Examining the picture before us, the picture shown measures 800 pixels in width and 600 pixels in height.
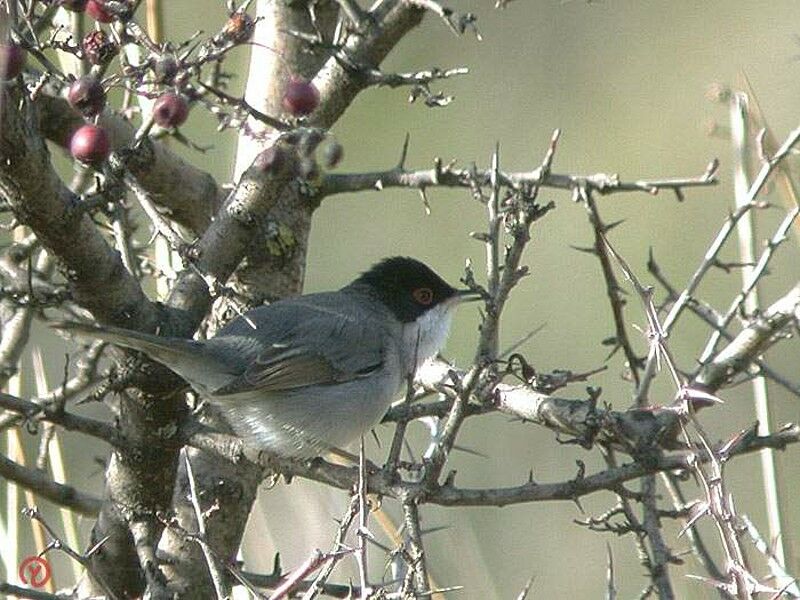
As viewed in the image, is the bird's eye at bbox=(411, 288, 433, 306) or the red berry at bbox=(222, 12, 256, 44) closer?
the red berry at bbox=(222, 12, 256, 44)

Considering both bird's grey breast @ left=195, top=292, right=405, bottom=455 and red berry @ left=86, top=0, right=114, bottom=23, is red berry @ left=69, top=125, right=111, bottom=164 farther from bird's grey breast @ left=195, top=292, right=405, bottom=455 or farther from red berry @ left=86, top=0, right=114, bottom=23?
bird's grey breast @ left=195, top=292, right=405, bottom=455

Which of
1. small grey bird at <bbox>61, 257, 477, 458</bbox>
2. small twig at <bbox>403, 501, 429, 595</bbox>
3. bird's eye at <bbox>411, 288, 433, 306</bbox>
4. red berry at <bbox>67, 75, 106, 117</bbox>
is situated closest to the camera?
small twig at <bbox>403, 501, 429, 595</bbox>

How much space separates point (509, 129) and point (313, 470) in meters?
6.26

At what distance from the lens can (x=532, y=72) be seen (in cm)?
959

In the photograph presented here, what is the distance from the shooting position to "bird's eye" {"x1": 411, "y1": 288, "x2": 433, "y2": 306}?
4.92 metres

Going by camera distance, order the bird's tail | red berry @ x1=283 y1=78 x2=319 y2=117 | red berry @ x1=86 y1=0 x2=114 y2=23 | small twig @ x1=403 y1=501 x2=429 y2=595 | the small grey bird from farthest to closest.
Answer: the small grey bird
the bird's tail
red berry @ x1=283 y1=78 x2=319 y2=117
red berry @ x1=86 y1=0 x2=114 y2=23
small twig @ x1=403 y1=501 x2=429 y2=595

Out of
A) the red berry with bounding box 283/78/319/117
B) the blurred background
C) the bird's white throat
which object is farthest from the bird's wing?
the blurred background

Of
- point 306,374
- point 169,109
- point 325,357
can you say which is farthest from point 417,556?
point 325,357

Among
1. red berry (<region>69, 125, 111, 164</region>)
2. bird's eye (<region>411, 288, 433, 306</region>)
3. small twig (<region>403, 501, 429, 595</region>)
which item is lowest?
small twig (<region>403, 501, 429, 595</region>)

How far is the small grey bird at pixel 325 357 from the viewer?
4141 mm

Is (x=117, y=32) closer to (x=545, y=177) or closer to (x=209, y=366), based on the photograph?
(x=545, y=177)

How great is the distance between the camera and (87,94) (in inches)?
102

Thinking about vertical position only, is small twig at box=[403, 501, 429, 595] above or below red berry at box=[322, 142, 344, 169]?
below

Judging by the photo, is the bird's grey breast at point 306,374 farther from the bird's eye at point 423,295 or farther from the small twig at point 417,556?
the small twig at point 417,556
